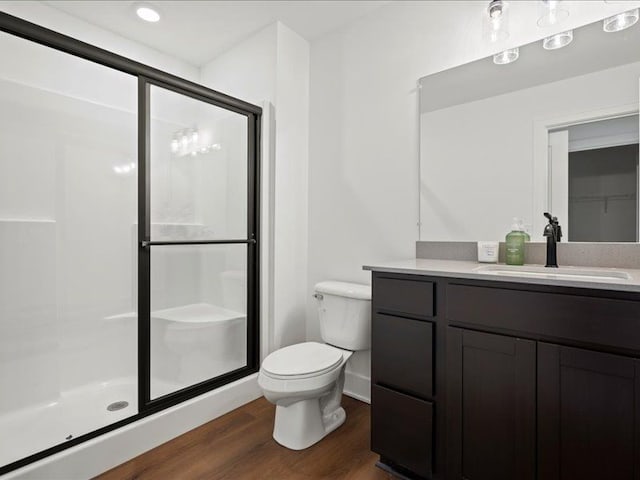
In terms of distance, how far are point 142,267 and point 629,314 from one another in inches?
78.8

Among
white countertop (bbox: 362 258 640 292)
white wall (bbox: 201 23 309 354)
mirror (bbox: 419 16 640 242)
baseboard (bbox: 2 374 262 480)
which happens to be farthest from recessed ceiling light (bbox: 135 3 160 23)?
baseboard (bbox: 2 374 262 480)

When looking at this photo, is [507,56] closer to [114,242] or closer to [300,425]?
[300,425]

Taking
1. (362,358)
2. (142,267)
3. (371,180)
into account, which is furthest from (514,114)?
(142,267)

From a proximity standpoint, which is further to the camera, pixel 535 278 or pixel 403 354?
pixel 403 354

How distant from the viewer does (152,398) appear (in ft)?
6.12

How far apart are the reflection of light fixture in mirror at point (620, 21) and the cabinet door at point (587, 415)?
4.48 feet

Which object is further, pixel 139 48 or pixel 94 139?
pixel 139 48

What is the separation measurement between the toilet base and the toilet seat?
0.17 m

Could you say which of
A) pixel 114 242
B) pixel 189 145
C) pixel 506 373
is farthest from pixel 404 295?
pixel 114 242

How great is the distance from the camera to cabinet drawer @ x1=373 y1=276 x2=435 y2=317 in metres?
1.41

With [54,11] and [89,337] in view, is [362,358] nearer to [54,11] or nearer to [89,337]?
[89,337]

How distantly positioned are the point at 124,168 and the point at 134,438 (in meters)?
1.73

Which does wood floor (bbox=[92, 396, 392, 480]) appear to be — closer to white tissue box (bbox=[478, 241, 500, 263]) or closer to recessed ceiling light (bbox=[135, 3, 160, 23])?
white tissue box (bbox=[478, 241, 500, 263])

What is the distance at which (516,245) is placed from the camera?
1.62 meters
